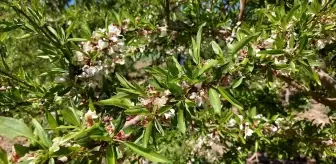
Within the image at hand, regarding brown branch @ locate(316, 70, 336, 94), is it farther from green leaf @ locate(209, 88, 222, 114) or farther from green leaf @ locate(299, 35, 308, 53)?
green leaf @ locate(209, 88, 222, 114)

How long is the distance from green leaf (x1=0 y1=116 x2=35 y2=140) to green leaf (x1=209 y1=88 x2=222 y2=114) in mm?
668

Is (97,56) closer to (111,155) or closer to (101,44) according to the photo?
(101,44)

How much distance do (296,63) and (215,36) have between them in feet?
4.77

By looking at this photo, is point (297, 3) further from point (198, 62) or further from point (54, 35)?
point (54, 35)

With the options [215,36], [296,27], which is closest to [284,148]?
[215,36]

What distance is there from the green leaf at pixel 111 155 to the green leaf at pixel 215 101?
43 centimetres

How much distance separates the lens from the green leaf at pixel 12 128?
42.5 inches

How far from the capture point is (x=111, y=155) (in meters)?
1.21

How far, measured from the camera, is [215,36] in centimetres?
322

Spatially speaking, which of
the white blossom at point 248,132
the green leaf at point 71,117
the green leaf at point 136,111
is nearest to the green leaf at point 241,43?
the green leaf at point 136,111

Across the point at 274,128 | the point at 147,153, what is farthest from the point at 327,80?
the point at 147,153

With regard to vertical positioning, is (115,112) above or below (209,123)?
above

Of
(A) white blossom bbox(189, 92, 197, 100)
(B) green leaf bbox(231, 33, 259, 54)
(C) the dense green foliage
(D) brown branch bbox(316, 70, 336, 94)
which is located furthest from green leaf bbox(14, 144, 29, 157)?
(D) brown branch bbox(316, 70, 336, 94)

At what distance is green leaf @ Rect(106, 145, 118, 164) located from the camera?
3.92ft
